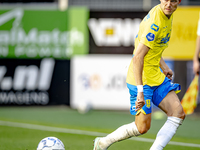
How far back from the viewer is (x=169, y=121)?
4469 millimetres

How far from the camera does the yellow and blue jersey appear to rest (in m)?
4.28

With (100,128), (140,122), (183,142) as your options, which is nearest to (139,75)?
(140,122)

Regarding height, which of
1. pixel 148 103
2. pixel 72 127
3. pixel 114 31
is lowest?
pixel 72 127

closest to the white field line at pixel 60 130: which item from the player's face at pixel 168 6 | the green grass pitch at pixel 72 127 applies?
the green grass pitch at pixel 72 127

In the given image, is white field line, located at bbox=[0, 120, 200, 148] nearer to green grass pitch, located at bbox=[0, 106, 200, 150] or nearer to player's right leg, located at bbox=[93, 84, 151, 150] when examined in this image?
green grass pitch, located at bbox=[0, 106, 200, 150]

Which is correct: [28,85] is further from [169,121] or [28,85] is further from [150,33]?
[150,33]

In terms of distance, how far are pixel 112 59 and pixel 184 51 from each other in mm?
1812

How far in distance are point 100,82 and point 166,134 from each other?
6169mm

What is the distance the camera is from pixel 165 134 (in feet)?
14.4

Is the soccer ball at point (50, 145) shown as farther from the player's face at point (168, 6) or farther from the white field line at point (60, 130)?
the white field line at point (60, 130)

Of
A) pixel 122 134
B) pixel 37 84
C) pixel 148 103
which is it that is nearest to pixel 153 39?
pixel 148 103

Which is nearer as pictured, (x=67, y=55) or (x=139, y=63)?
(x=139, y=63)

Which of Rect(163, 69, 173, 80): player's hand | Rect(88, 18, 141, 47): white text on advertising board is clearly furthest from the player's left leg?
Rect(88, 18, 141, 47): white text on advertising board

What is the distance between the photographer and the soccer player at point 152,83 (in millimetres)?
4281
